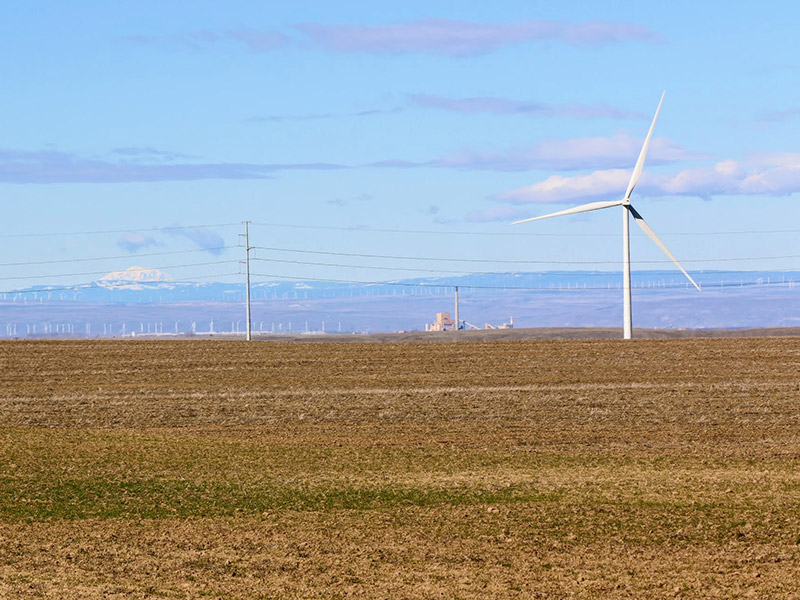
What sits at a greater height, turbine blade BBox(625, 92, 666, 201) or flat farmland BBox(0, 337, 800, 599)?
turbine blade BBox(625, 92, 666, 201)

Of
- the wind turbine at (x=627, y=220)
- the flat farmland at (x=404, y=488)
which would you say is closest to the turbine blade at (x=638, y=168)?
the wind turbine at (x=627, y=220)

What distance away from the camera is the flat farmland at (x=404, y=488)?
11.9 metres

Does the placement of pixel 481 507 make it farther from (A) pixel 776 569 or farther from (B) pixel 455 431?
(B) pixel 455 431

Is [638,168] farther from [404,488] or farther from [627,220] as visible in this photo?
[404,488]

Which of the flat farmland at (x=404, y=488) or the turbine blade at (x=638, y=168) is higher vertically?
the turbine blade at (x=638, y=168)

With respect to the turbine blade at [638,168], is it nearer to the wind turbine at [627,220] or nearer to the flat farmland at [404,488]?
the wind turbine at [627,220]

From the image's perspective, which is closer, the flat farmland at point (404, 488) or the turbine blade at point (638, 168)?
the flat farmland at point (404, 488)

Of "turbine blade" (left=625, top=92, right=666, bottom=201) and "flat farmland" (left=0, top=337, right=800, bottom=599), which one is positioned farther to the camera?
"turbine blade" (left=625, top=92, right=666, bottom=201)

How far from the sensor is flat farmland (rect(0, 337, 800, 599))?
1187cm

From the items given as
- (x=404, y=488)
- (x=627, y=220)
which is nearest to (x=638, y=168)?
(x=627, y=220)

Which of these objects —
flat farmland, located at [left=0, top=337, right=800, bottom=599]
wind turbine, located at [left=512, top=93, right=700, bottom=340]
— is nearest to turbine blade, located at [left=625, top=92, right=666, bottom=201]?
wind turbine, located at [left=512, top=93, right=700, bottom=340]

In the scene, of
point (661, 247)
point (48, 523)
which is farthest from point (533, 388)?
point (661, 247)

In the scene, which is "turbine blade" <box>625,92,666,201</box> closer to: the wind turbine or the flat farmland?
the wind turbine

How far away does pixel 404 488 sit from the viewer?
17.5 metres
